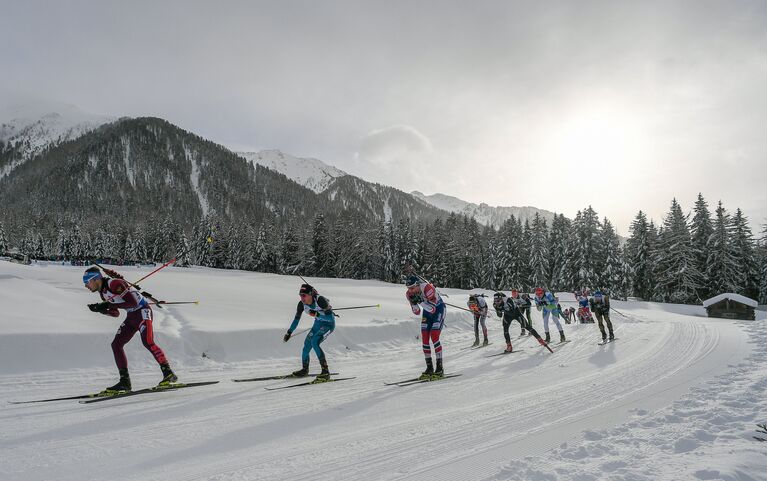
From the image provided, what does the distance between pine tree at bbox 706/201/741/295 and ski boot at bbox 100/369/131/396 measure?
5488cm

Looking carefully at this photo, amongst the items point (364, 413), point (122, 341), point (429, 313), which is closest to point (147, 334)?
point (122, 341)

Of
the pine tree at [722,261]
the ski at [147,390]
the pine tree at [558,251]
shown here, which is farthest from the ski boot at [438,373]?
the pine tree at [558,251]

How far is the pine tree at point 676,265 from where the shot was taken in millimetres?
43872

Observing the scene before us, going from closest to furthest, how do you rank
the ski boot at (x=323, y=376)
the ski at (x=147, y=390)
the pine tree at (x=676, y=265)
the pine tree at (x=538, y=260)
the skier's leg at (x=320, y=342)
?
the ski at (x=147, y=390) < the ski boot at (x=323, y=376) < the skier's leg at (x=320, y=342) < the pine tree at (x=676, y=265) < the pine tree at (x=538, y=260)

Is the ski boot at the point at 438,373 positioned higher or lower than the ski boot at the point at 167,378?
lower

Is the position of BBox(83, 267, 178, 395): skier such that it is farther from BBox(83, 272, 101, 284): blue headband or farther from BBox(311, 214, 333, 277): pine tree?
BBox(311, 214, 333, 277): pine tree

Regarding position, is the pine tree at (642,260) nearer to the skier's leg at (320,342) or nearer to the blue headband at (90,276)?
the skier's leg at (320,342)

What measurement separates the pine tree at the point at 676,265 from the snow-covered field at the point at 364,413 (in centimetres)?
3986

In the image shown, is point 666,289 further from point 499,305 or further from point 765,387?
point 765,387

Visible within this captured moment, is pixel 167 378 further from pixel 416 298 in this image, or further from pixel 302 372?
pixel 416 298

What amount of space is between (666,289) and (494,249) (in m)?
24.0

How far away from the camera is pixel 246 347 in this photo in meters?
10.7

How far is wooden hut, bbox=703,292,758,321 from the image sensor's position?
33.6m

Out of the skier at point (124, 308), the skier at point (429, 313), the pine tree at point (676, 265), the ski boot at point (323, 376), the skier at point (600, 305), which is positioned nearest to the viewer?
the skier at point (124, 308)
